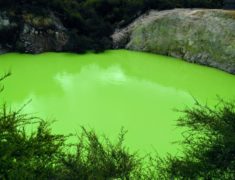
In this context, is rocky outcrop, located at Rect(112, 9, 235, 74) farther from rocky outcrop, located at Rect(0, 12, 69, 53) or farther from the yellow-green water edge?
rocky outcrop, located at Rect(0, 12, 69, 53)

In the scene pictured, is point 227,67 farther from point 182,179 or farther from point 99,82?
point 182,179

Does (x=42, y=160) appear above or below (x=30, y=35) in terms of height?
above

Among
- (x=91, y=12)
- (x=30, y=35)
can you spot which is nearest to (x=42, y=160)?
(x=30, y=35)

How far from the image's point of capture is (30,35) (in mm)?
31297

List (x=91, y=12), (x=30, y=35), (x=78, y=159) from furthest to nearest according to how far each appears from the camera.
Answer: (x=91, y=12) < (x=30, y=35) < (x=78, y=159)

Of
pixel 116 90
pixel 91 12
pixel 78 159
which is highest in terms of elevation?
pixel 78 159

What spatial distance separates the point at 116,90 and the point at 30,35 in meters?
11.2

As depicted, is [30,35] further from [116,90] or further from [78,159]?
[78,159]

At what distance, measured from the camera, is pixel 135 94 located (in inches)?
860

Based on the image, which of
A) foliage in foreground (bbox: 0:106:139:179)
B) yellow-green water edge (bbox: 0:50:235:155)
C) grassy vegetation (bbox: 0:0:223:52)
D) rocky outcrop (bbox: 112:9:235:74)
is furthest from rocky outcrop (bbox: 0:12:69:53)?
foliage in foreground (bbox: 0:106:139:179)

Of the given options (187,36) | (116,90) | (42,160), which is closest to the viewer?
(42,160)

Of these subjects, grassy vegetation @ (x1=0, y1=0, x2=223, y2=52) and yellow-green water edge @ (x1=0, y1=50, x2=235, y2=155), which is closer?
yellow-green water edge @ (x1=0, y1=50, x2=235, y2=155)

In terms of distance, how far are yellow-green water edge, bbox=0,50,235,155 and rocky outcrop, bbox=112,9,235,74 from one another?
86 centimetres

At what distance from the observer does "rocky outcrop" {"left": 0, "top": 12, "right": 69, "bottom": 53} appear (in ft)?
101
